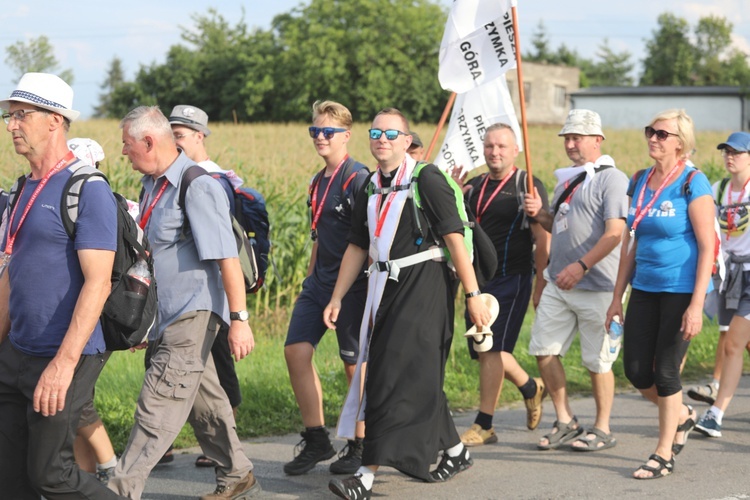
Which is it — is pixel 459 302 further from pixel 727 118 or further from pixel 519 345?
pixel 727 118

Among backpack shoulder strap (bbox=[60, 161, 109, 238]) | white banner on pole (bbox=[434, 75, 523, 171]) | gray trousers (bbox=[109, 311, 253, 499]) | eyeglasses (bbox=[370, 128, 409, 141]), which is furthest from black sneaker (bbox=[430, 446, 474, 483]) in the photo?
white banner on pole (bbox=[434, 75, 523, 171])

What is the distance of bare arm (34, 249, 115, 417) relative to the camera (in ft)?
12.9

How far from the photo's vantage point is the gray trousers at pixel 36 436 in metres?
4.04

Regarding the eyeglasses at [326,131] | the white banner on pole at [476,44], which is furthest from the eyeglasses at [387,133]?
the white banner on pole at [476,44]

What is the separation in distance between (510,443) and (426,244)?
202 centimetres

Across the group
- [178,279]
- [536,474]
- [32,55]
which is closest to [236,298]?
[178,279]

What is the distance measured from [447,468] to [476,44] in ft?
11.3

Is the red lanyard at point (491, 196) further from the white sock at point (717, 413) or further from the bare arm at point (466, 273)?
the white sock at point (717, 413)

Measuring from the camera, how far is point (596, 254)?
665 cm

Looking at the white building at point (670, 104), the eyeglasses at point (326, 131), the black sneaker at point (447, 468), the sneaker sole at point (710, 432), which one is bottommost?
the sneaker sole at point (710, 432)

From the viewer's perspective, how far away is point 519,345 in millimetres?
9945

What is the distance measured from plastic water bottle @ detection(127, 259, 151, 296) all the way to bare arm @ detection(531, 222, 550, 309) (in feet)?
11.2

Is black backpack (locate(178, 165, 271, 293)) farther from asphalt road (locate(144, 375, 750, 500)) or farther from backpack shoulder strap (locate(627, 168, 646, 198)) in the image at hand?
backpack shoulder strap (locate(627, 168, 646, 198))

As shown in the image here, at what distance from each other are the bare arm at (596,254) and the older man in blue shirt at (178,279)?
8.10 feet
